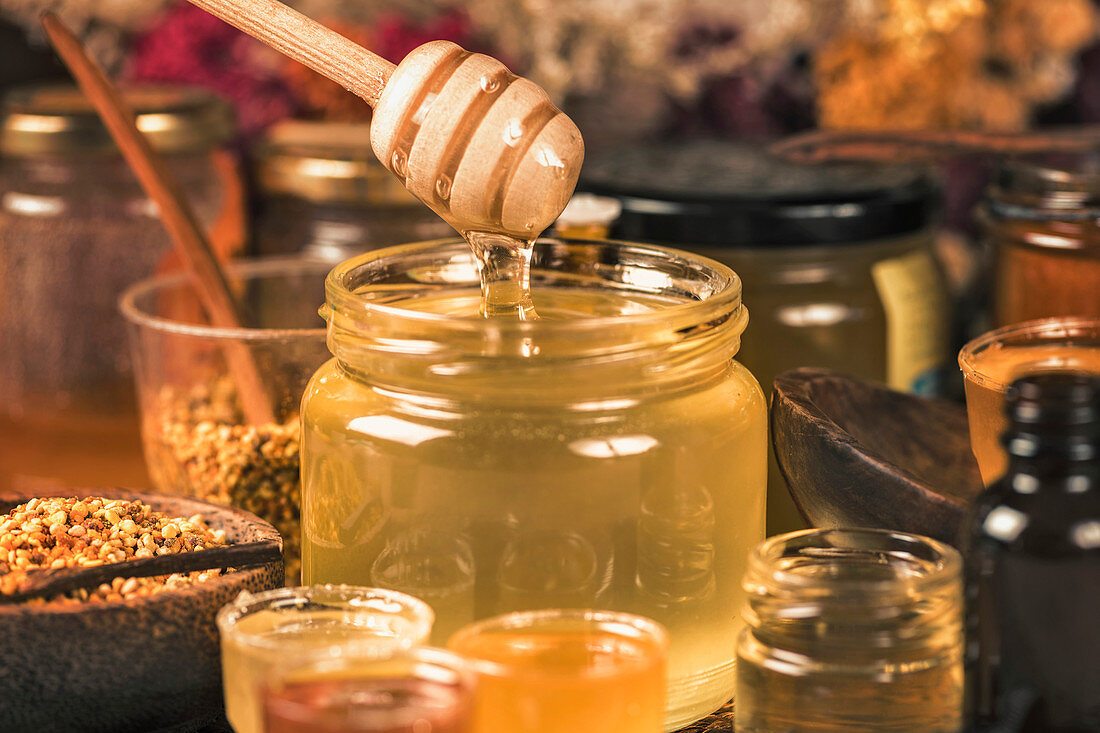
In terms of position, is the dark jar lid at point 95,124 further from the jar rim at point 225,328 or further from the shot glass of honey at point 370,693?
the shot glass of honey at point 370,693

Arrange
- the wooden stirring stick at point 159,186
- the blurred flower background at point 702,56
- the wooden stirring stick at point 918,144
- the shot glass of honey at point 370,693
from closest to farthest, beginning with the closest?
the shot glass of honey at point 370,693, the wooden stirring stick at point 159,186, the wooden stirring stick at point 918,144, the blurred flower background at point 702,56

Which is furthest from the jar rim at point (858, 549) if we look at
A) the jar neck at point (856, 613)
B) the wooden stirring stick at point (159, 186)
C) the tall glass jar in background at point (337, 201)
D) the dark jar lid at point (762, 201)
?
the tall glass jar in background at point (337, 201)

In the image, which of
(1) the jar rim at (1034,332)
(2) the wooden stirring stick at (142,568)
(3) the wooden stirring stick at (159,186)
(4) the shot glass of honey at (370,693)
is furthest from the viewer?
(3) the wooden stirring stick at (159,186)

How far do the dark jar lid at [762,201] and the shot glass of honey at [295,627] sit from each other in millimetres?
322

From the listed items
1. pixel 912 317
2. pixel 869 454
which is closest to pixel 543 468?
pixel 869 454

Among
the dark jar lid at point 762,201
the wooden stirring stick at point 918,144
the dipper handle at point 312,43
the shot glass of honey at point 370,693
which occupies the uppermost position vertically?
the dipper handle at point 312,43

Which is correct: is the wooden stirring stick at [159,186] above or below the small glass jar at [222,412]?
above

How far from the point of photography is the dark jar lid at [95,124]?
867 mm

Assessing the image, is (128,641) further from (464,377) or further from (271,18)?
(271,18)

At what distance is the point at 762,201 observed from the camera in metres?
0.74

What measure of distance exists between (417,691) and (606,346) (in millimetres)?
151

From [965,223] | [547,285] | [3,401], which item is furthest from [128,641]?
[965,223]

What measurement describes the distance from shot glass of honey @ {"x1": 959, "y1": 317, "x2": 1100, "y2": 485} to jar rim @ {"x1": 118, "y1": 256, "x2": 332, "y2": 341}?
31 centimetres

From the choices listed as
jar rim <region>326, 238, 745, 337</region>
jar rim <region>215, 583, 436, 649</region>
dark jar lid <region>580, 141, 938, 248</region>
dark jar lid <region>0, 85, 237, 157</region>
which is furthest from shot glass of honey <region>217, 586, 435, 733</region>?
dark jar lid <region>0, 85, 237, 157</region>
